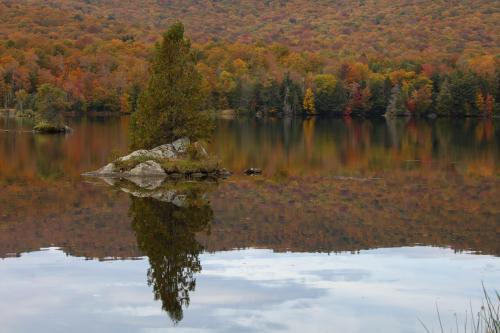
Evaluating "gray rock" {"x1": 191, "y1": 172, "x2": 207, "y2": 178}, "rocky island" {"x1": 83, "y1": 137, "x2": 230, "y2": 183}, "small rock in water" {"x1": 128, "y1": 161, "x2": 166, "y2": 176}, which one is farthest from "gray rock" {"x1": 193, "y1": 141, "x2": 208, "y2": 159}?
"small rock in water" {"x1": 128, "y1": 161, "x2": 166, "y2": 176}

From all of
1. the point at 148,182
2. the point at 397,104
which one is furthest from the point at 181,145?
the point at 397,104

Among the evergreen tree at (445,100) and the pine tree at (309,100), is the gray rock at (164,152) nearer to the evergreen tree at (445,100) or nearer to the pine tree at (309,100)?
the evergreen tree at (445,100)

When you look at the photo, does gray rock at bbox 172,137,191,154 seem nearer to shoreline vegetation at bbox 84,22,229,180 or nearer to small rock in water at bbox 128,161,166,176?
shoreline vegetation at bbox 84,22,229,180

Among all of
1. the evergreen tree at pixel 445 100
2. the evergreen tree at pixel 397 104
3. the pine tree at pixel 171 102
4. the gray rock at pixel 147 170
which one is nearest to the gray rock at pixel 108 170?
the gray rock at pixel 147 170

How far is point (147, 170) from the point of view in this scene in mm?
42969

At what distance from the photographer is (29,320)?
695 inches

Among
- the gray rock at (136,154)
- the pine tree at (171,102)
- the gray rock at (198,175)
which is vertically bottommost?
the gray rock at (198,175)

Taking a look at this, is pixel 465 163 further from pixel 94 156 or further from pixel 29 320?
pixel 29 320

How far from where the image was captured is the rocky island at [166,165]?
42781 mm

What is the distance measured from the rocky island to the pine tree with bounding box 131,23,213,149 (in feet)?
3.32

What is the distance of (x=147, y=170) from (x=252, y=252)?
18941mm

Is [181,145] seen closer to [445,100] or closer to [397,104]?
[445,100]

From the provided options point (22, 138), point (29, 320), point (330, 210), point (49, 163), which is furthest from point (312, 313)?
point (22, 138)

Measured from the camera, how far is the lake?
59.7 feet
